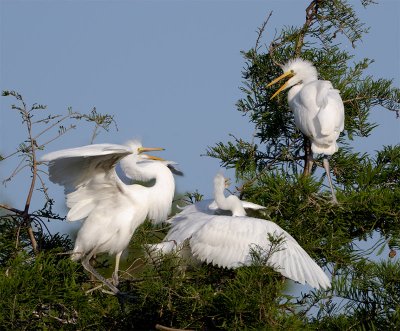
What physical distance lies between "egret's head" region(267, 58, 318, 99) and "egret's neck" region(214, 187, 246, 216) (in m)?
0.99

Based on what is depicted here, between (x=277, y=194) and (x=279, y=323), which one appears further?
(x=277, y=194)

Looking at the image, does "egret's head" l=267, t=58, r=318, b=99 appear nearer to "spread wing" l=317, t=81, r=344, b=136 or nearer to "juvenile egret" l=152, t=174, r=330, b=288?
"spread wing" l=317, t=81, r=344, b=136

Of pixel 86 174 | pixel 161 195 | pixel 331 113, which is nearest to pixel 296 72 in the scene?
pixel 331 113

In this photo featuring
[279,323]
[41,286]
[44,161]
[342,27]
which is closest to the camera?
[279,323]

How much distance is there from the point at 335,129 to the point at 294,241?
1.49 metres

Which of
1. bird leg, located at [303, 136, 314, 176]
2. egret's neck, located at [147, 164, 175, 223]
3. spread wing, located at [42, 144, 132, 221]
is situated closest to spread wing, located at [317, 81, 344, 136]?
bird leg, located at [303, 136, 314, 176]

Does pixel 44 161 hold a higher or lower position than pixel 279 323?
higher

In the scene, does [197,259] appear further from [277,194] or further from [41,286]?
[41,286]

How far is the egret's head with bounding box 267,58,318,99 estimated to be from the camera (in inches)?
288

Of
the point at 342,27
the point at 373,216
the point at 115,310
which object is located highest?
the point at 342,27

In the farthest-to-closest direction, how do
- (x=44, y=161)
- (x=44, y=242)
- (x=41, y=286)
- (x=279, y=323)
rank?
(x=44, y=242) → (x=44, y=161) → (x=41, y=286) → (x=279, y=323)

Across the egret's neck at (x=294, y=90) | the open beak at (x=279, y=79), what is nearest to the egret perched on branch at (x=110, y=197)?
the open beak at (x=279, y=79)

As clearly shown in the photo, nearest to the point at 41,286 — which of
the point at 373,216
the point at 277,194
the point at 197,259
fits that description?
the point at 197,259

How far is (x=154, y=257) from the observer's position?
5457 mm
